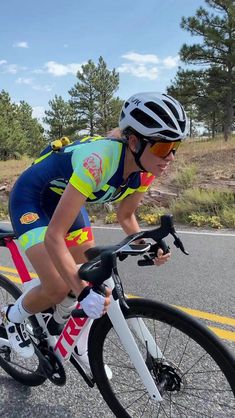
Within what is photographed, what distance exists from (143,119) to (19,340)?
65.3 inches

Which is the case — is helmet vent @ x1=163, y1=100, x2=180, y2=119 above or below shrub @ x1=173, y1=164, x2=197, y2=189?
above

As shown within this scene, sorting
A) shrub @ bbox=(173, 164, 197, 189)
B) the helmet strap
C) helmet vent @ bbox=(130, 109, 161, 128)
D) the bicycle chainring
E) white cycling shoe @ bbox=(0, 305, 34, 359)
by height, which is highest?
helmet vent @ bbox=(130, 109, 161, 128)

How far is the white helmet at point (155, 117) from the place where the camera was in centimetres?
205

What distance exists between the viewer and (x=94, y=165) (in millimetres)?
1982

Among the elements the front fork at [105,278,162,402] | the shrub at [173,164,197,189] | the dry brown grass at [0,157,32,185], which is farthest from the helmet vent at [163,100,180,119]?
the dry brown grass at [0,157,32,185]

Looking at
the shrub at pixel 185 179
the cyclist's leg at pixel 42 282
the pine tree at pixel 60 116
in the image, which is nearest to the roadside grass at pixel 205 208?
the shrub at pixel 185 179

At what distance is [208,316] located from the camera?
12.2ft

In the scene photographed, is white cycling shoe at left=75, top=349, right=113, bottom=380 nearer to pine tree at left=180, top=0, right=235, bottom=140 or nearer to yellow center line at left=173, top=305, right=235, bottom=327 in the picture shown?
yellow center line at left=173, top=305, right=235, bottom=327

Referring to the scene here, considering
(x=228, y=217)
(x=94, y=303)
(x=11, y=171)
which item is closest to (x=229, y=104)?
(x=11, y=171)

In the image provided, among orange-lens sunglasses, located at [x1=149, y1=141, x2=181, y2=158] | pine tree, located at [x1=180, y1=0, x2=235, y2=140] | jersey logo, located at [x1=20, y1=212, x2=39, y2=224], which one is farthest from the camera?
pine tree, located at [x1=180, y1=0, x2=235, y2=140]

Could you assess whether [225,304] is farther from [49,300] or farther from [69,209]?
[69,209]

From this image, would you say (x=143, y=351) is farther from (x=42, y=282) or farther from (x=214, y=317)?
(x=214, y=317)

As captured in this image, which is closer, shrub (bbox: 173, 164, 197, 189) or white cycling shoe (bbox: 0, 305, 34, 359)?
white cycling shoe (bbox: 0, 305, 34, 359)

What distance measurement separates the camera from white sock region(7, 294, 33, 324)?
2.52m
